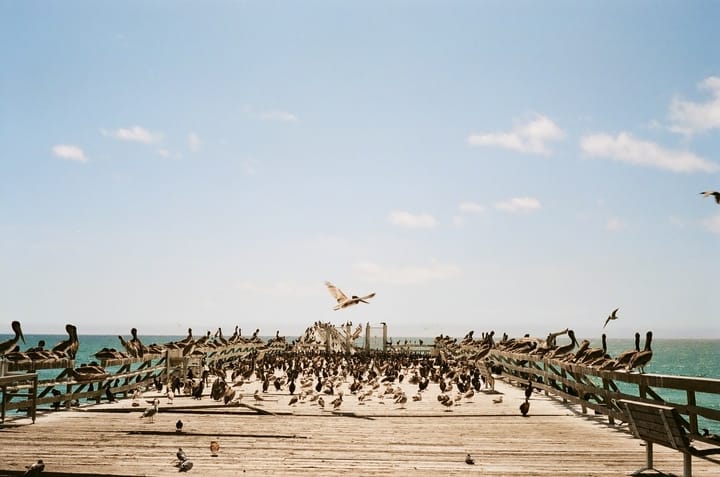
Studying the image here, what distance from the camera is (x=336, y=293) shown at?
18922 mm

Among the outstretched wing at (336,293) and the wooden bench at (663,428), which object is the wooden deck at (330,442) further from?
the outstretched wing at (336,293)

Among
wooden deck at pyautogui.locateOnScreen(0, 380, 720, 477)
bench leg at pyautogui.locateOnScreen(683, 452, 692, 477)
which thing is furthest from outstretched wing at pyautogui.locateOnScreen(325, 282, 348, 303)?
bench leg at pyautogui.locateOnScreen(683, 452, 692, 477)

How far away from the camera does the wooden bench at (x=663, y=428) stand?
6.82 meters

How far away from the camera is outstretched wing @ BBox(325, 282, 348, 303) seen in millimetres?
18281

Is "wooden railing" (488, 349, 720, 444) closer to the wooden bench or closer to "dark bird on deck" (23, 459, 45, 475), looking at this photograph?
the wooden bench

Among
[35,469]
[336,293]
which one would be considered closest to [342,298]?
[336,293]

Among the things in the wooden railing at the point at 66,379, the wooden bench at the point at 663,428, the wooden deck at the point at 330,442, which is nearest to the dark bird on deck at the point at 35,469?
the wooden deck at the point at 330,442

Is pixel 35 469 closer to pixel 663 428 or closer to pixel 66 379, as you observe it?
pixel 663 428

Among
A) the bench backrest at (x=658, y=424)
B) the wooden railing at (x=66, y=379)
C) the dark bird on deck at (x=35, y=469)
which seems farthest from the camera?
the wooden railing at (x=66, y=379)

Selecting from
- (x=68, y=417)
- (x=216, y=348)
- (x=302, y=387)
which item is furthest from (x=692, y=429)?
(x=216, y=348)

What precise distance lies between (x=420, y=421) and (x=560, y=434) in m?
3.32

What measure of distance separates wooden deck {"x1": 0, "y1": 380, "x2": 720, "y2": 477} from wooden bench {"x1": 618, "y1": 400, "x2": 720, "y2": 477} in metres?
1.07

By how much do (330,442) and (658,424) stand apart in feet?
18.6

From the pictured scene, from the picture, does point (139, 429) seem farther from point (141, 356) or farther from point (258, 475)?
point (141, 356)
